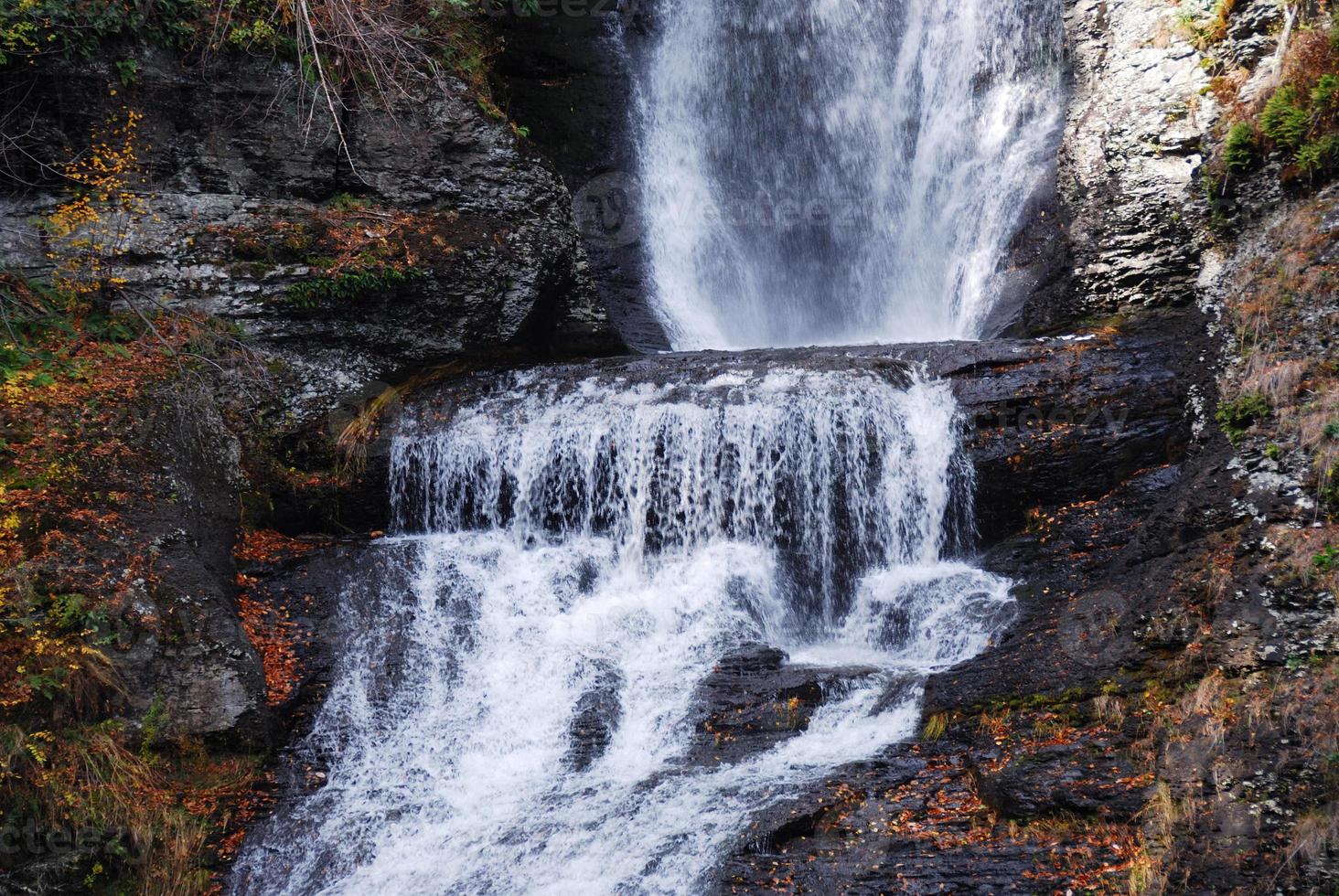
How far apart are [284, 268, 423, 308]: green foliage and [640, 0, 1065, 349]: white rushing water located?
4449 mm

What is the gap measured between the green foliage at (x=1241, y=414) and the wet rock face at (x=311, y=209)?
22.9ft

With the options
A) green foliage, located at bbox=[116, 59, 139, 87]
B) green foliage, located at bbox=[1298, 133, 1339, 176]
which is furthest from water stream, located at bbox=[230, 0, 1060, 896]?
green foliage, located at bbox=[116, 59, 139, 87]

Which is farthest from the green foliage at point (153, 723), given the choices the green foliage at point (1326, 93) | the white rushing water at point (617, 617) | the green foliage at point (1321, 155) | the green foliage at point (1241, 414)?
the green foliage at point (1326, 93)

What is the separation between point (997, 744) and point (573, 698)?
333 centimetres

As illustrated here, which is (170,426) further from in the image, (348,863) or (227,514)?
(348,863)

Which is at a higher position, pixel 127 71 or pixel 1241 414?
pixel 127 71

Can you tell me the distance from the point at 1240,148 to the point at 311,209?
971cm

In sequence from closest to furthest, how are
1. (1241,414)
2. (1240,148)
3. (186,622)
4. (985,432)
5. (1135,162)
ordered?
1. (186,622)
2. (1241,414)
3. (1240,148)
4. (985,432)
5. (1135,162)

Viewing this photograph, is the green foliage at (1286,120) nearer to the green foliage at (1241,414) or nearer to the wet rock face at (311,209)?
the green foliage at (1241,414)

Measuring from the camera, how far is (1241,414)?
700 centimetres

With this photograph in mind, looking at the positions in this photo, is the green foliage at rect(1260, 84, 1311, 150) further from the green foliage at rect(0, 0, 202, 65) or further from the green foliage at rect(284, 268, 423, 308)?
the green foliage at rect(0, 0, 202, 65)

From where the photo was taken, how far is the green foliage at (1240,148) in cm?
827

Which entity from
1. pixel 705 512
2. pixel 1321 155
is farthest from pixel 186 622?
pixel 1321 155

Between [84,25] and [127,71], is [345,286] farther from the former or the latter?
[84,25]
